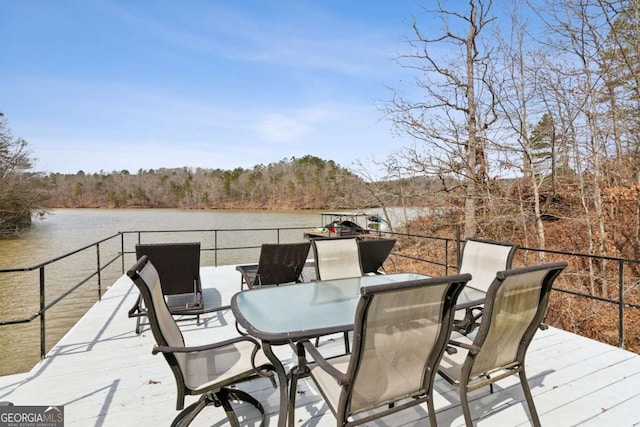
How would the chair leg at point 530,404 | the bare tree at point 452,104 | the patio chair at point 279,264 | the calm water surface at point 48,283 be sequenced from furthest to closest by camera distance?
the bare tree at point 452,104 < the calm water surface at point 48,283 < the patio chair at point 279,264 < the chair leg at point 530,404

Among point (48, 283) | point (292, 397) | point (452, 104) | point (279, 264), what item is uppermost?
point (452, 104)

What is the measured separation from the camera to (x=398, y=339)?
1317 mm

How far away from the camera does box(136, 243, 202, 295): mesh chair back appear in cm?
352

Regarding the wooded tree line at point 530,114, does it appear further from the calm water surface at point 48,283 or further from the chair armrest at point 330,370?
the calm water surface at point 48,283

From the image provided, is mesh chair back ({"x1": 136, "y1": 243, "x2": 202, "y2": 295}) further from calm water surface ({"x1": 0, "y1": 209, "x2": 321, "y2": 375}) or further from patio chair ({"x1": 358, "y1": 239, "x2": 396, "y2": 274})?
calm water surface ({"x1": 0, "y1": 209, "x2": 321, "y2": 375})

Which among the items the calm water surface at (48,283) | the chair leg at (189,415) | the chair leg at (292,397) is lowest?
the calm water surface at (48,283)

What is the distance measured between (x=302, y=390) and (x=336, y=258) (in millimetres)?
1444

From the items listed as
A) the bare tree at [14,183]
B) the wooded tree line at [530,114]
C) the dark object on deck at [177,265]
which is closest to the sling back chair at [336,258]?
the dark object on deck at [177,265]

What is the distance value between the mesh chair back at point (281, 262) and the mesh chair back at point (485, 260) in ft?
5.50

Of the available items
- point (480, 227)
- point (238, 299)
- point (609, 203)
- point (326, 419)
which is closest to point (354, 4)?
point (480, 227)

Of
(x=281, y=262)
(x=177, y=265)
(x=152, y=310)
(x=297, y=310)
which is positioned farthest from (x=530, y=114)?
(x=152, y=310)

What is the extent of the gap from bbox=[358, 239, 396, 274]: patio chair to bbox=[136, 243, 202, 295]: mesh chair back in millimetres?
1965

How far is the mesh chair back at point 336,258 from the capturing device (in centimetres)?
331

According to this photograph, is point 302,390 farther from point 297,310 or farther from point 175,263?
point 175,263
